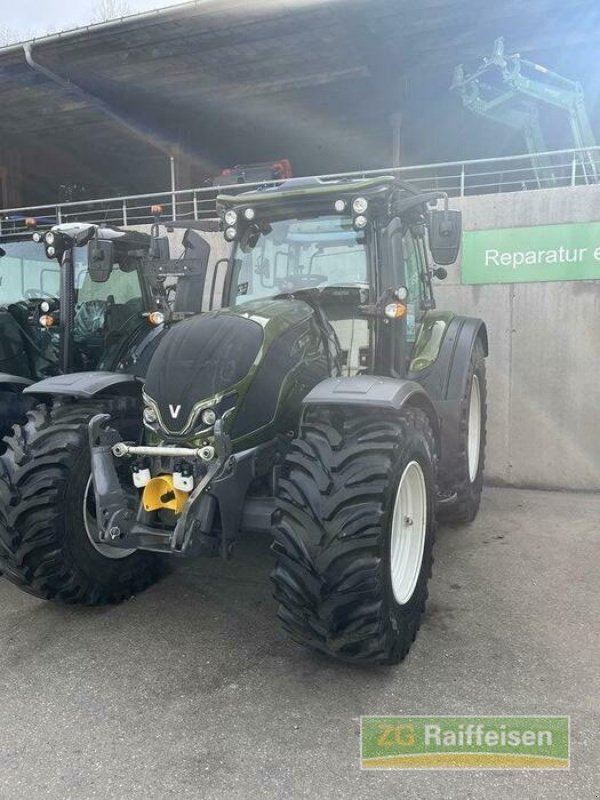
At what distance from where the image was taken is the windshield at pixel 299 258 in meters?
3.95

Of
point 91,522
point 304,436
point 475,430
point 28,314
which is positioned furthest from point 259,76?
point 304,436

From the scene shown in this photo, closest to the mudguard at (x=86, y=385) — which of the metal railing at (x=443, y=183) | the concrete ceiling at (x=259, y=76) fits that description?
the metal railing at (x=443, y=183)

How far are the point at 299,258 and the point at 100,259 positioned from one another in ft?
4.48

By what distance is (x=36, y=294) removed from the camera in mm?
5316

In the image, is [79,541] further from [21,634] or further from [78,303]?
[78,303]

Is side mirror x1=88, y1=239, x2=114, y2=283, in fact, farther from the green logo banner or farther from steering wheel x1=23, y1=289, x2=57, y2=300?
the green logo banner

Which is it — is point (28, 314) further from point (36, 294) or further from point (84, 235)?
point (84, 235)

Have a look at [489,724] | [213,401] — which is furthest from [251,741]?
[213,401]

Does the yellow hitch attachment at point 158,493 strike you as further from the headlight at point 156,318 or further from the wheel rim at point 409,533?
the headlight at point 156,318

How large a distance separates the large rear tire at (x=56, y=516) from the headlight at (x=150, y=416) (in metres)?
0.54

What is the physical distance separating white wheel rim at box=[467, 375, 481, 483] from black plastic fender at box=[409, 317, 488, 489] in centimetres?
74

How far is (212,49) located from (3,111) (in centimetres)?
722

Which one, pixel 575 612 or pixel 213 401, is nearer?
pixel 213 401

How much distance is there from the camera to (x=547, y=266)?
6.21 m
